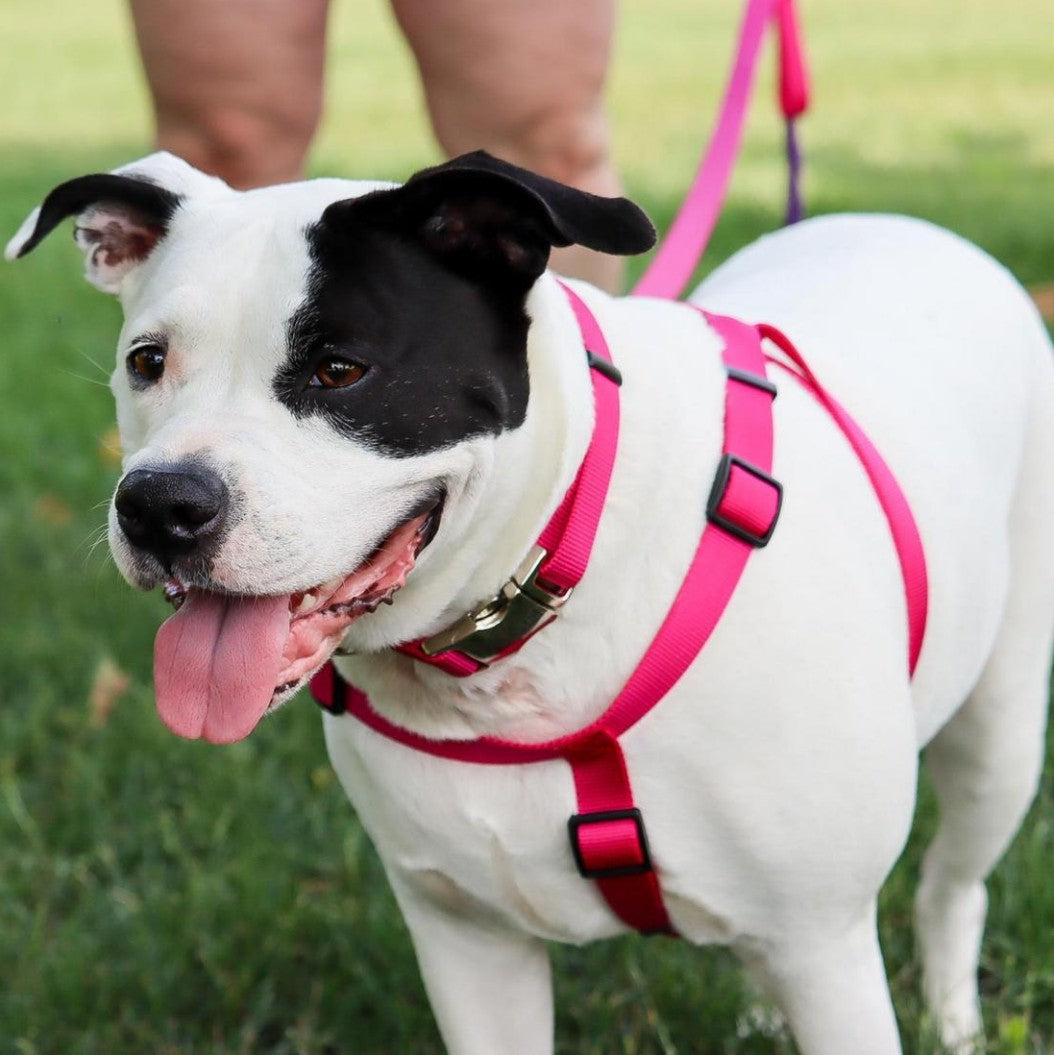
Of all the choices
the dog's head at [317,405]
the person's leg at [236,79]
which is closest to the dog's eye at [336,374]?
the dog's head at [317,405]

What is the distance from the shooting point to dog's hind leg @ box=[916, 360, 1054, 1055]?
2.90m

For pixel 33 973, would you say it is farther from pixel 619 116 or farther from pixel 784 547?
pixel 619 116

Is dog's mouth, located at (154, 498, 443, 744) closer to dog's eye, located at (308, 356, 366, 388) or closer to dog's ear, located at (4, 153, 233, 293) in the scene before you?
dog's eye, located at (308, 356, 366, 388)

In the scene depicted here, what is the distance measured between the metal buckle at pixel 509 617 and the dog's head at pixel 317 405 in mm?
66

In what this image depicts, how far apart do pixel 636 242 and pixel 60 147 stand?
10.9 metres

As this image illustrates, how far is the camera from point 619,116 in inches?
492

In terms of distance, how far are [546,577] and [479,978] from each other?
72cm

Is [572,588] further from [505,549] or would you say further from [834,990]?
[834,990]

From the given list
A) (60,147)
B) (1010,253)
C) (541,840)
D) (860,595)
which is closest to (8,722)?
(541,840)

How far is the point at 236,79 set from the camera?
3166mm

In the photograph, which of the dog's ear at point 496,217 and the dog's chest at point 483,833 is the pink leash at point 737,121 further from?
the dog's chest at point 483,833

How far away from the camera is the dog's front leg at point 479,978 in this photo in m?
2.50

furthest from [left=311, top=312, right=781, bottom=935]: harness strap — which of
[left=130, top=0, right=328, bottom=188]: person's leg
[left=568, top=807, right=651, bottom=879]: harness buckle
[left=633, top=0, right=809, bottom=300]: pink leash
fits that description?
[left=130, top=0, right=328, bottom=188]: person's leg

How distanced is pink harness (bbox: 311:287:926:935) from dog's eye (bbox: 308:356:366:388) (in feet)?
1.07
